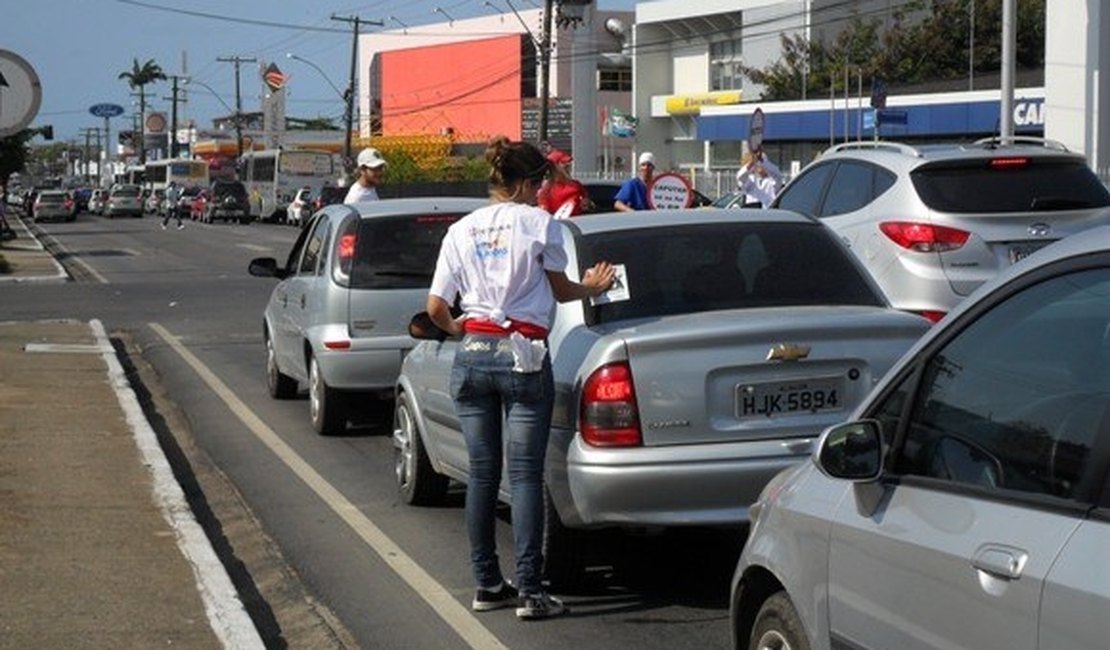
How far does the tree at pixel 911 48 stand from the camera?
216 feet

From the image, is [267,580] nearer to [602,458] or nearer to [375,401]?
[602,458]

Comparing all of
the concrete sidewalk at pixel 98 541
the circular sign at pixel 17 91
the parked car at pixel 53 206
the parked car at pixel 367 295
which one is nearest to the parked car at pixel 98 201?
the parked car at pixel 53 206

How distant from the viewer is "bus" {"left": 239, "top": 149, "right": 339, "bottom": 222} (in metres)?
78.6

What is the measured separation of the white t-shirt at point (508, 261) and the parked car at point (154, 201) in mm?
99319

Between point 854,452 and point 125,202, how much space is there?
3781 inches

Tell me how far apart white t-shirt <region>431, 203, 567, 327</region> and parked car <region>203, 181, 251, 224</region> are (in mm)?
76037

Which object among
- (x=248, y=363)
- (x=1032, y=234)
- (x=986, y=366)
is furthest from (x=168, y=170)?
(x=986, y=366)

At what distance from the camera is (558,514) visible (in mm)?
7410

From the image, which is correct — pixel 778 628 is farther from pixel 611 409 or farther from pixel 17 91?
pixel 17 91

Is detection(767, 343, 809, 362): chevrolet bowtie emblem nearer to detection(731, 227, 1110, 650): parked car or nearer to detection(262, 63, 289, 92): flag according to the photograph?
detection(731, 227, 1110, 650): parked car

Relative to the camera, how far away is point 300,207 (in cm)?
7006

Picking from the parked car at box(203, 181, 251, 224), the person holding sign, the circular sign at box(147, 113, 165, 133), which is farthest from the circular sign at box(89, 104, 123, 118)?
the person holding sign

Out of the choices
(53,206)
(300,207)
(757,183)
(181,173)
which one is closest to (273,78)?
(181,173)

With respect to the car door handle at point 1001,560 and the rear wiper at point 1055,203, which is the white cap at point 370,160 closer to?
the rear wiper at point 1055,203
